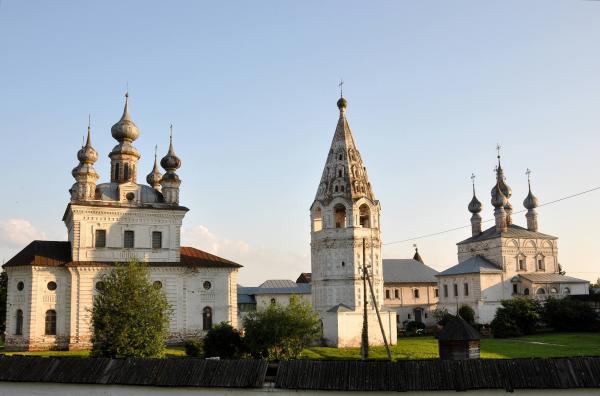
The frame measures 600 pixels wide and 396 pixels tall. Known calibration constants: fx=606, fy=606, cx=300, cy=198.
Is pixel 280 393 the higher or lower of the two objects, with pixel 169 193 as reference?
lower

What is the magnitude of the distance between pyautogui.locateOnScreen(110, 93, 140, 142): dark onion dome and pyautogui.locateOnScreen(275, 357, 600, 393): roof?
2504cm

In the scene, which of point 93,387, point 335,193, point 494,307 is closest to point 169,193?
point 335,193

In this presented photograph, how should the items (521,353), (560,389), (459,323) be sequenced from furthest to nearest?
(521,353) < (459,323) < (560,389)

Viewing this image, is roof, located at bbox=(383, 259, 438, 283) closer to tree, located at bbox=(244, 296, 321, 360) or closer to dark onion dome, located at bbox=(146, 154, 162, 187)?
dark onion dome, located at bbox=(146, 154, 162, 187)

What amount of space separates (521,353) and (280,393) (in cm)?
1882

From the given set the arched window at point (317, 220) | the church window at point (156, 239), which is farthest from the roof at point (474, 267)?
the church window at point (156, 239)

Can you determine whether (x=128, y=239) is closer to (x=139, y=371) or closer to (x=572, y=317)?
(x=139, y=371)

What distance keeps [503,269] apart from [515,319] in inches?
415

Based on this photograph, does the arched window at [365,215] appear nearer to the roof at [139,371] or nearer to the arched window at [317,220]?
the arched window at [317,220]

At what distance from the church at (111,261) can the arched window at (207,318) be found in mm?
57

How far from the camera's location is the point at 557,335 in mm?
41125

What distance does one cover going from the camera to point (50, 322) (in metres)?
31.9

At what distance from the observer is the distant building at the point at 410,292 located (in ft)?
186

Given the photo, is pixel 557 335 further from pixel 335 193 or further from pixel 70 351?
pixel 70 351
